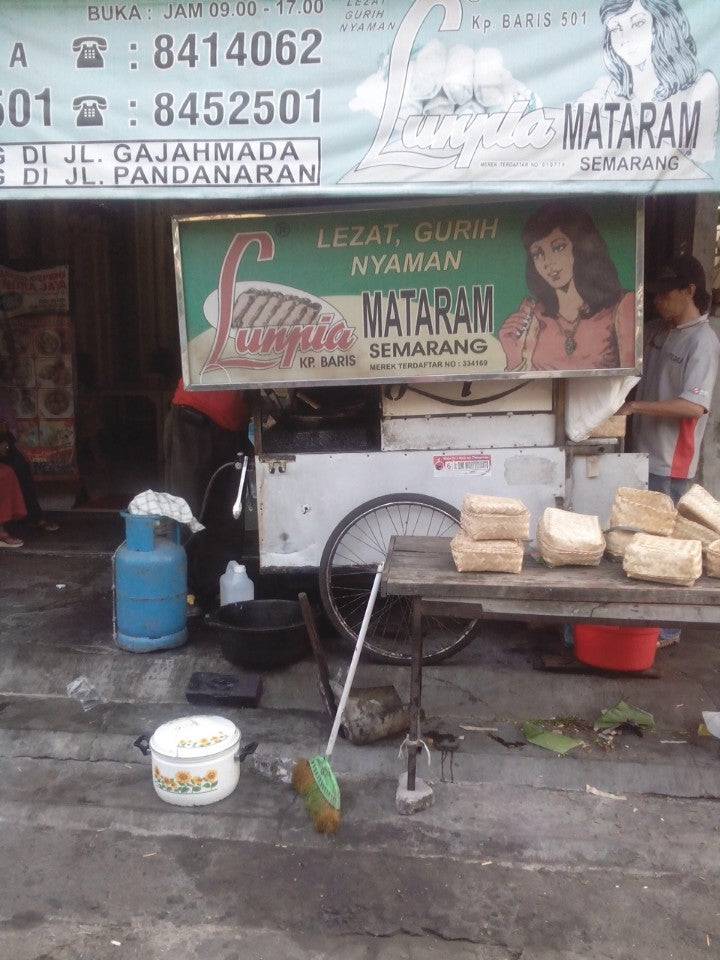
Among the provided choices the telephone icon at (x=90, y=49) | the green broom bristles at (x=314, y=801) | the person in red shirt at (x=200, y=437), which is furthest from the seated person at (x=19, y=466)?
the green broom bristles at (x=314, y=801)

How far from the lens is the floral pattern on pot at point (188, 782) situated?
353 cm

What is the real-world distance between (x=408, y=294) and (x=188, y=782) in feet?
8.45

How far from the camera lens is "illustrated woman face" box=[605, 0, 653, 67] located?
3.61 metres

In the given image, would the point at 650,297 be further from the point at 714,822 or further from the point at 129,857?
the point at 129,857

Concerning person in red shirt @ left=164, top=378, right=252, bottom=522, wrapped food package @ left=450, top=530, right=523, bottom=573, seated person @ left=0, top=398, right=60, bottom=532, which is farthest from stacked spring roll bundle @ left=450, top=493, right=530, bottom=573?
seated person @ left=0, top=398, right=60, bottom=532

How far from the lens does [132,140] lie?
3785mm

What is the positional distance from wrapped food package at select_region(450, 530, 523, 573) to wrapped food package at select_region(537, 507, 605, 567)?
6.2 inches

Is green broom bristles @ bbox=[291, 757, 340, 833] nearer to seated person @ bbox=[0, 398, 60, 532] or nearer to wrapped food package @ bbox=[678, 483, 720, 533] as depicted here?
wrapped food package @ bbox=[678, 483, 720, 533]

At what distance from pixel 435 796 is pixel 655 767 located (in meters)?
1.06

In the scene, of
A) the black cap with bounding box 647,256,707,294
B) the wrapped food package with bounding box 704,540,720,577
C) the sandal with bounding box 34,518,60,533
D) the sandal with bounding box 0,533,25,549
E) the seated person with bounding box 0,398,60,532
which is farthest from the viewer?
the sandal with bounding box 34,518,60,533

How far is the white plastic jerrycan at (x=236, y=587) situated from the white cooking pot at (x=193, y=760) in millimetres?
1192

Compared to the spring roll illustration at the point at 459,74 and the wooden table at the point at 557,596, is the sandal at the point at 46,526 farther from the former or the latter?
the spring roll illustration at the point at 459,74

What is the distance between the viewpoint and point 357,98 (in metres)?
3.73

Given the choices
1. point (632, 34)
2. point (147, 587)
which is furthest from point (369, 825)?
point (632, 34)
